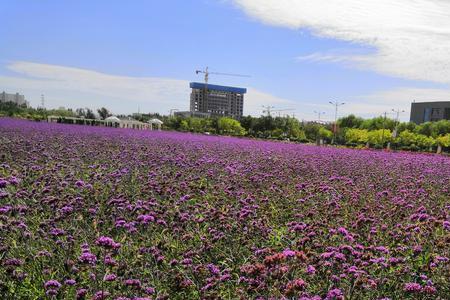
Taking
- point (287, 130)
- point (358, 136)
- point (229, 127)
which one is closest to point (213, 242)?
point (229, 127)

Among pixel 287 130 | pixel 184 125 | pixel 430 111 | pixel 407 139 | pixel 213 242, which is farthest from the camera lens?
pixel 430 111

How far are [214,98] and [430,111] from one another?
Answer: 101m

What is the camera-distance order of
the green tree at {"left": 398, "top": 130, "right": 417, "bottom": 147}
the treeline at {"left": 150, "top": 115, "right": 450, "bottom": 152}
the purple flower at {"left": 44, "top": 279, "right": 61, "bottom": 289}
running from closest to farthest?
the purple flower at {"left": 44, "top": 279, "right": 61, "bottom": 289} < the green tree at {"left": 398, "top": 130, "right": 417, "bottom": 147} < the treeline at {"left": 150, "top": 115, "right": 450, "bottom": 152}

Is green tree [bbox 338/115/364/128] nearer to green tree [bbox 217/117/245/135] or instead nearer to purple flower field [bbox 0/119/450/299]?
green tree [bbox 217/117/245/135]

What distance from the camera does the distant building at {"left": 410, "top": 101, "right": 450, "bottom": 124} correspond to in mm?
105688

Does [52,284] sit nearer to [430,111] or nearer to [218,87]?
[430,111]

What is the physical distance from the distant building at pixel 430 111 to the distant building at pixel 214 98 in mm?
82208

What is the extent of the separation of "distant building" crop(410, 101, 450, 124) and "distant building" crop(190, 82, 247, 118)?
82.2 m

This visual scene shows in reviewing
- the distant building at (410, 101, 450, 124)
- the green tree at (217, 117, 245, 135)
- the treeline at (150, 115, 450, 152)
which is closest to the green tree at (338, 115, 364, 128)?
the distant building at (410, 101, 450, 124)

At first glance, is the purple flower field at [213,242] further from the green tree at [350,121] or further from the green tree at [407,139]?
the green tree at [350,121]

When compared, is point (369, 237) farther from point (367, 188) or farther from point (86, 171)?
point (86, 171)

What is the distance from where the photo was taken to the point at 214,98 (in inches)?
7687

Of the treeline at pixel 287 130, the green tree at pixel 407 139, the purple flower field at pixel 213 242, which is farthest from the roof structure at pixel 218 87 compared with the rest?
the purple flower field at pixel 213 242

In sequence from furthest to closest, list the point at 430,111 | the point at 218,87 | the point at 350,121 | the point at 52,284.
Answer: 1. the point at 218,87
2. the point at 430,111
3. the point at 350,121
4. the point at 52,284
